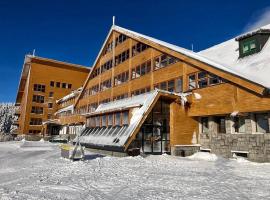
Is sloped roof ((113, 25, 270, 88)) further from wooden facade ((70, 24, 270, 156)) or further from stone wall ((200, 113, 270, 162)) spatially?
stone wall ((200, 113, 270, 162))

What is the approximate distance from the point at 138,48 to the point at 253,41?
12.8 m

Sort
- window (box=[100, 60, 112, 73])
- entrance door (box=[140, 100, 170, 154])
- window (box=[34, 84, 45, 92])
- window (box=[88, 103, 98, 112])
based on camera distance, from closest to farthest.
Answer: entrance door (box=[140, 100, 170, 154])
window (box=[100, 60, 112, 73])
window (box=[88, 103, 98, 112])
window (box=[34, 84, 45, 92])

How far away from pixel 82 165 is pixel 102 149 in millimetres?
6638

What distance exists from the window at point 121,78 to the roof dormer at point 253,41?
46.7ft

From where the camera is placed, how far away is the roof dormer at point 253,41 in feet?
65.6

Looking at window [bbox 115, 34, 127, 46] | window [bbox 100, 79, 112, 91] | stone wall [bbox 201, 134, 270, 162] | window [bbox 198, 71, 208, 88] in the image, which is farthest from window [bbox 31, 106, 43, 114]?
stone wall [bbox 201, 134, 270, 162]

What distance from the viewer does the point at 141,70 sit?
92.3 feet

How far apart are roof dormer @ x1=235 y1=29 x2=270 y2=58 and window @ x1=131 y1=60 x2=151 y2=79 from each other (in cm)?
955

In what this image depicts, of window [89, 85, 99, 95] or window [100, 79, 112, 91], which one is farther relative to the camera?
window [89, 85, 99, 95]

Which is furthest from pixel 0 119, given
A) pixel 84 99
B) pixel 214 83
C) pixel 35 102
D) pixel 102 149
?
pixel 214 83

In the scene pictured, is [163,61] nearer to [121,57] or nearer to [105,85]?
[121,57]

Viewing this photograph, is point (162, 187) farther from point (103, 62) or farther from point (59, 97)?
point (59, 97)

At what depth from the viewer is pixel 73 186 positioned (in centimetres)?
847

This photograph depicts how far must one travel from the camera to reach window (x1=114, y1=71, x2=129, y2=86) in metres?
31.1
